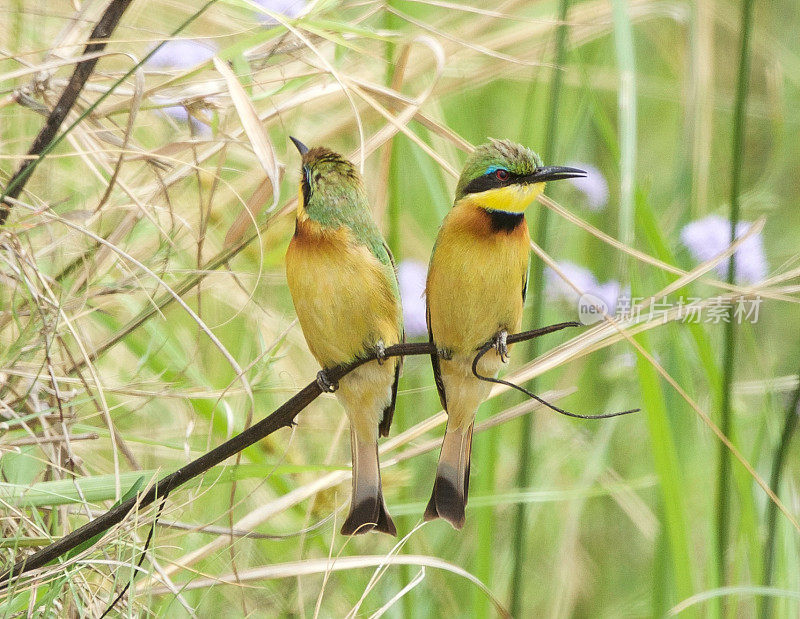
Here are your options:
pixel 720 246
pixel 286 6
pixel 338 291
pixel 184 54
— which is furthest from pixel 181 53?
pixel 720 246

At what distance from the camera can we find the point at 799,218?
3514 mm

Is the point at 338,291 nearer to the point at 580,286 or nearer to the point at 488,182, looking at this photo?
the point at 488,182

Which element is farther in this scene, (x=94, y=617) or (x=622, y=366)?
(x=622, y=366)

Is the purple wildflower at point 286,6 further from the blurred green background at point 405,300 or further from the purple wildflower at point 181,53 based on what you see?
the purple wildflower at point 181,53

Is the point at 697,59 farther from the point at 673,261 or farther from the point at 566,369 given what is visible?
the point at 566,369

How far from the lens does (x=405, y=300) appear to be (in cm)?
259

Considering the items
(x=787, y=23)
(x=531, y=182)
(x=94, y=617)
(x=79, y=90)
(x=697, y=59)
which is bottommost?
(x=94, y=617)

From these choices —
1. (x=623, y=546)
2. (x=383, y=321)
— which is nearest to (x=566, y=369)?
(x=623, y=546)

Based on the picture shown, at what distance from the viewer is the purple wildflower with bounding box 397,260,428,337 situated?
257 centimetres

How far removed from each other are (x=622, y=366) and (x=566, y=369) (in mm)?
523

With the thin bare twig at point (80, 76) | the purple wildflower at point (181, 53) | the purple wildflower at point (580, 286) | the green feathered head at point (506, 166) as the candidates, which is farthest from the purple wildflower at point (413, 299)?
the thin bare twig at point (80, 76)

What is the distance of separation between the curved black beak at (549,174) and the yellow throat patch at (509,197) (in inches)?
0.9

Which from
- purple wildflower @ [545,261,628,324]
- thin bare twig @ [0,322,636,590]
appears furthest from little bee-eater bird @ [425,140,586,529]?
purple wildflower @ [545,261,628,324]

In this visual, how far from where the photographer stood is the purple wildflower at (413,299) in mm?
2570
